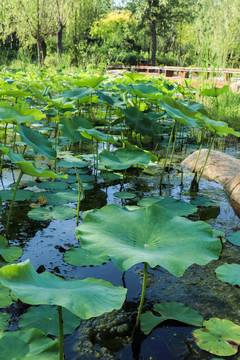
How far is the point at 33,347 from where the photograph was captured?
0.75 m

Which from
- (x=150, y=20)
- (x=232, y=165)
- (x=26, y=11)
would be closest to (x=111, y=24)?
(x=150, y=20)

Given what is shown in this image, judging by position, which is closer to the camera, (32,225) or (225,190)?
(32,225)

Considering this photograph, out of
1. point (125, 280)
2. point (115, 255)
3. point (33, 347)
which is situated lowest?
point (125, 280)

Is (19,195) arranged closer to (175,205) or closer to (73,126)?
(73,126)

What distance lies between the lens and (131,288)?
129 cm

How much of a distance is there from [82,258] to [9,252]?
0.30 m

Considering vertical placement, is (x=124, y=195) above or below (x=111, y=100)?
below

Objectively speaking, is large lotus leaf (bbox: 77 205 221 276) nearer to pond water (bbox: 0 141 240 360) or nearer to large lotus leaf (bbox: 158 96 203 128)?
pond water (bbox: 0 141 240 360)

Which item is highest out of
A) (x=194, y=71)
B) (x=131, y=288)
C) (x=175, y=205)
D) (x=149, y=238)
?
(x=194, y=71)

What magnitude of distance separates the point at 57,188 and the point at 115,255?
1381mm

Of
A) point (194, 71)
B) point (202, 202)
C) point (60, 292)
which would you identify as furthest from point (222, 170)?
point (194, 71)

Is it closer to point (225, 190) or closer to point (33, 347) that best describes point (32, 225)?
point (33, 347)

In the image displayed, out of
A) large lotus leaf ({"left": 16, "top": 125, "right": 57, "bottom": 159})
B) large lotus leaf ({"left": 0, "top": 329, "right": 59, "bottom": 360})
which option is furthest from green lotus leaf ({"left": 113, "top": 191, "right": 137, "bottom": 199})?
large lotus leaf ({"left": 0, "top": 329, "right": 59, "bottom": 360})

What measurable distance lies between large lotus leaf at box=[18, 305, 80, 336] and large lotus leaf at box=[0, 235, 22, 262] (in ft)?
0.98
